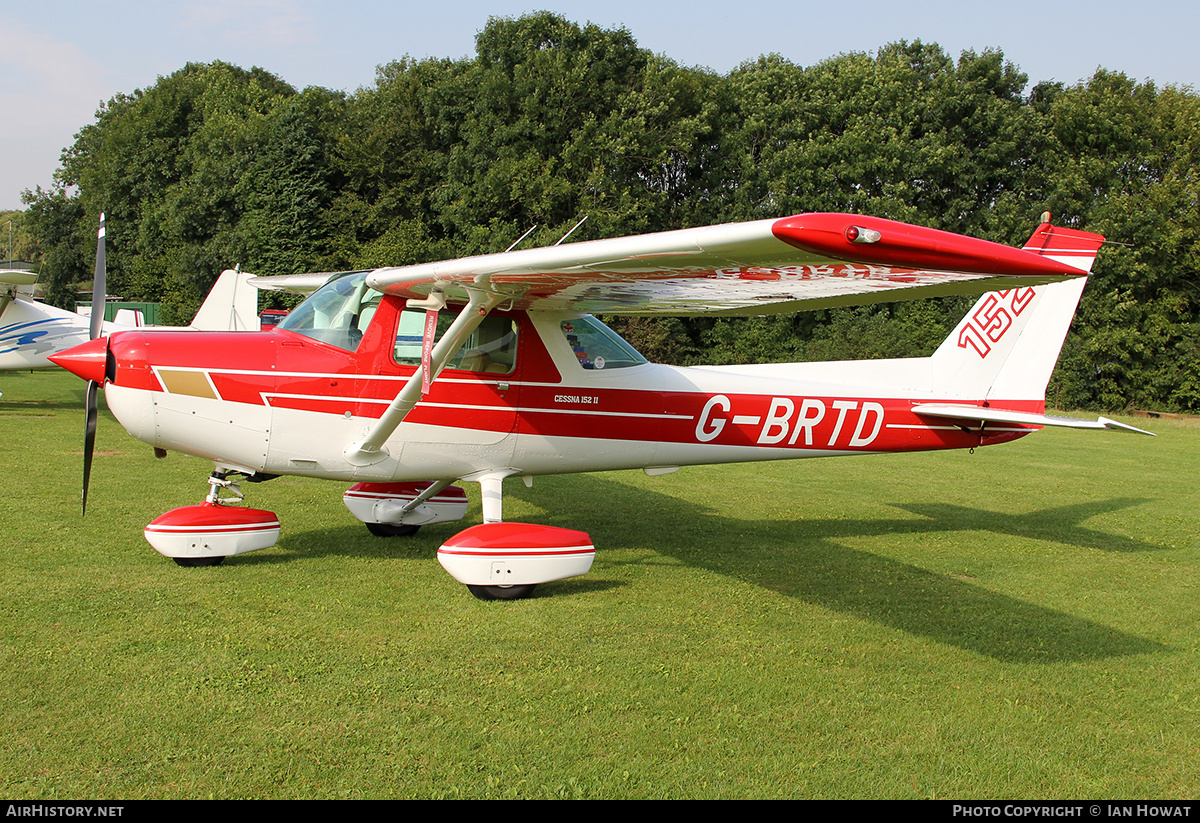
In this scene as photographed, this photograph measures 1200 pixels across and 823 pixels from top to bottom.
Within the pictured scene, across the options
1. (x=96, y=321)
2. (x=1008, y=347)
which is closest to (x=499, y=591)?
(x=1008, y=347)

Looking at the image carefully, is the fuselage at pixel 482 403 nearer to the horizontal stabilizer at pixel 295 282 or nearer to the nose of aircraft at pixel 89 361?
the nose of aircraft at pixel 89 361

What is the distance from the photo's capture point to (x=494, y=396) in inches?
257

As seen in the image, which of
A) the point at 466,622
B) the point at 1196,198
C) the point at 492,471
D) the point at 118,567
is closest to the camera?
the point at 466,622

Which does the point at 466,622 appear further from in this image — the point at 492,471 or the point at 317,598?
the point at 492,471

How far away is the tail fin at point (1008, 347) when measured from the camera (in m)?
8.00

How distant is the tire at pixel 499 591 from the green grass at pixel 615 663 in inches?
5.0

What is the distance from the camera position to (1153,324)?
2969cm

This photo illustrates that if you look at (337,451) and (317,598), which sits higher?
(337,451)

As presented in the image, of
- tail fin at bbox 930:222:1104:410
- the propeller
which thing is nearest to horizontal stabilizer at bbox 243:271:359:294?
the propeller

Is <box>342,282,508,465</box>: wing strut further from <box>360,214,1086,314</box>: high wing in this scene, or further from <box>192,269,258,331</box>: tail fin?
<box>192,269,258,331</box>: tail fin

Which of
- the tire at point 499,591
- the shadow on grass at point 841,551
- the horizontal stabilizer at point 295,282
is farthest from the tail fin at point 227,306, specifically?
the tire at point 499,591

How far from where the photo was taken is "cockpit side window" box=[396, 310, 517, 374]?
634cm
